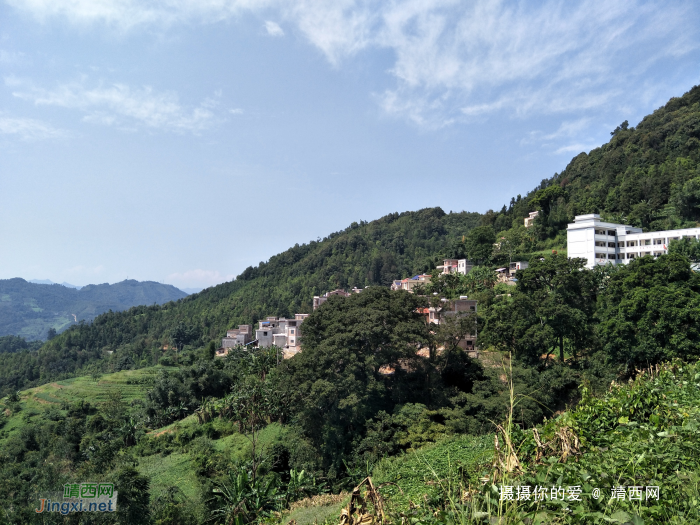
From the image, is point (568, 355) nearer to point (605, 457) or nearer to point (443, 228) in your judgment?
point (605, 457)

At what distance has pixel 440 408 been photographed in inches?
575

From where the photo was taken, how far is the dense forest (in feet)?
8.68

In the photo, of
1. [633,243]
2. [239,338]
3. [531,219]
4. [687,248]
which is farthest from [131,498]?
[531,219]

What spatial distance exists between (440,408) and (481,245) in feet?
79.2

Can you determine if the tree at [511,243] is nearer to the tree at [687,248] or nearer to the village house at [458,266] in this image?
the village house at [458,266]

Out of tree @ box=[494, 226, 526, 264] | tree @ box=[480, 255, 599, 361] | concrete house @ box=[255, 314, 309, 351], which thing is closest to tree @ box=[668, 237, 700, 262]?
tree @ box=[480, 255, 599, 361]

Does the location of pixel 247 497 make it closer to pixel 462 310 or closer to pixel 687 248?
pixel 462 310

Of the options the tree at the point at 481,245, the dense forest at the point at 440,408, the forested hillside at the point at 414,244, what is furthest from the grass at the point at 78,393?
the tree at the point at 481,245

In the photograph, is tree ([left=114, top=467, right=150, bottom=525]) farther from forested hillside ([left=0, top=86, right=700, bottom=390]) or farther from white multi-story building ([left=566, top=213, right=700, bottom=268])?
forested hillside ([left=0, top=86, right=700, bottom=390])

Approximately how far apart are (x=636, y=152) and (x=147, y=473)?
51020mm

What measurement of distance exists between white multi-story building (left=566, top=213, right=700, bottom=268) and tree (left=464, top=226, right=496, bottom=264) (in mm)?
7740

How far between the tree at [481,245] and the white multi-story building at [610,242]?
7.74m

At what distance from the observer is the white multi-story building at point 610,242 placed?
2716 cm

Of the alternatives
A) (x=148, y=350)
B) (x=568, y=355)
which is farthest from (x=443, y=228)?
(x=568, y=355)
